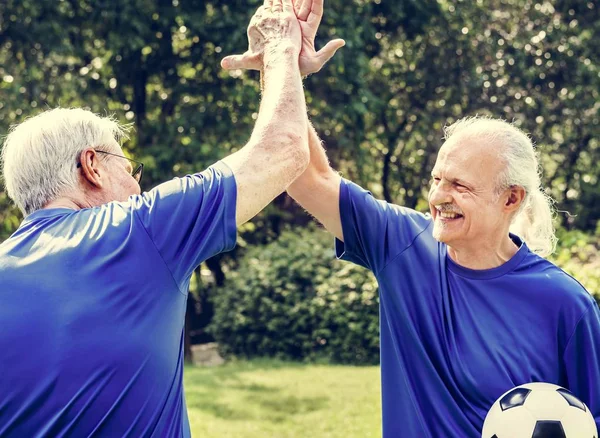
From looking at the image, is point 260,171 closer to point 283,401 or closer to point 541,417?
point 541,417

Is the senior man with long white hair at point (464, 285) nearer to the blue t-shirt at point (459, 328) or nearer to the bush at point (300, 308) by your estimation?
the blue t-shirt at point (459, 328)

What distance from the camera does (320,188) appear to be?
3.33m

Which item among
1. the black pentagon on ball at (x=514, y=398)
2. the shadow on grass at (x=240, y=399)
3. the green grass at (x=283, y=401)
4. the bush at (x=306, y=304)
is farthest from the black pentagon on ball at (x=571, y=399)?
the bush at (x=306, y=304)

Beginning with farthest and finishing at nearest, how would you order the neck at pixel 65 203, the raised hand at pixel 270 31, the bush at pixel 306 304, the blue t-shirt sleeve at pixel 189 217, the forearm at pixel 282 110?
the bush at pixel 306 304 → the raised hand at pixel 270 31 → the forearm at pixel 282 110 → the neck at pixel 65 203 → the blue t-shirt sleeve at pixel 189 217

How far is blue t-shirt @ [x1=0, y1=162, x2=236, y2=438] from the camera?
220 centimetres

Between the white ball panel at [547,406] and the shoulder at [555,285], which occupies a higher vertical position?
the shoulder at [555,285]

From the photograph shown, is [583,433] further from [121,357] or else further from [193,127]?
[193,127]

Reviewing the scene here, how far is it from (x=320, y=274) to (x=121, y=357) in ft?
29.9

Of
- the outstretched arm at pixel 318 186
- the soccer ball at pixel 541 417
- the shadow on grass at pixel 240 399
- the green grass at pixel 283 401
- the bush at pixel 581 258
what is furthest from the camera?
the bush at pixel 581 258

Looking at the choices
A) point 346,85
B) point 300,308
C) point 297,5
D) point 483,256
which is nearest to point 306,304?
point 300,308

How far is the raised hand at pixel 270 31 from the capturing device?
9.88ft

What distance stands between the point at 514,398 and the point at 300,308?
324 inches

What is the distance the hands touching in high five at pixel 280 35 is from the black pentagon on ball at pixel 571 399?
139cm

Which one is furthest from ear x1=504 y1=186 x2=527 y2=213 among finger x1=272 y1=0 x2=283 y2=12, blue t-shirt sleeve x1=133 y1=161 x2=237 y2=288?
blue t-shirt sleeve x1=133 y1=161 x2=237 y2=288
